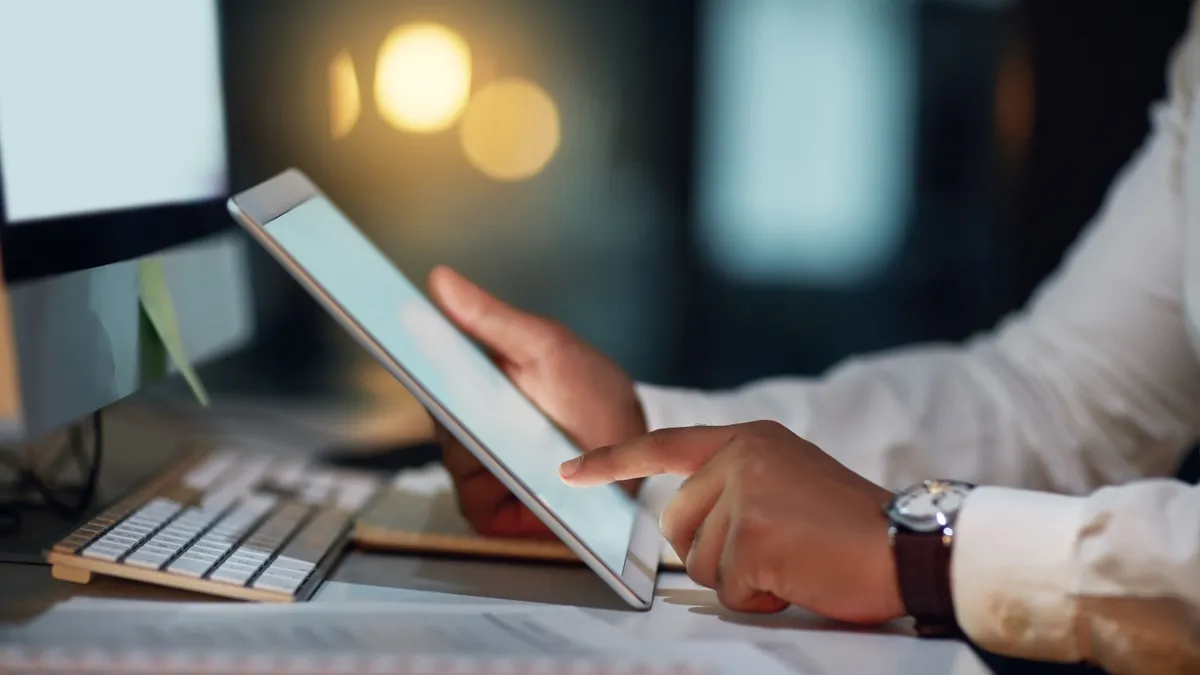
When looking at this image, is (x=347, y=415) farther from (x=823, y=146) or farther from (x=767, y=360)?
(x=823, y=146)

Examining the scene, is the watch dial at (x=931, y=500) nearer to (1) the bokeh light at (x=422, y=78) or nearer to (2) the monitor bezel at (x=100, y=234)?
(2) the monitor bezel at (x=100, y=234)

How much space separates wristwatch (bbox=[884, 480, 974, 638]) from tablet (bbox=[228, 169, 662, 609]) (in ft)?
0.40

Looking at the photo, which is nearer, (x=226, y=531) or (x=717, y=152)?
(x=226, y=531)

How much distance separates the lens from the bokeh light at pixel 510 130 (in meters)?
1.42

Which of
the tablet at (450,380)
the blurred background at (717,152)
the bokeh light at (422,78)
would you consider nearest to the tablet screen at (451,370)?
the tablet at (450,380)

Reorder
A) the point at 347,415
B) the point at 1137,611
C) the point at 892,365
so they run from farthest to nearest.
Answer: the point at 347,415 → the point at 892,365 → the point at 1137,611

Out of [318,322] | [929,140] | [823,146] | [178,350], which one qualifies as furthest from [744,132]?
[178,350]

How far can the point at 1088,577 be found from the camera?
0.47 m

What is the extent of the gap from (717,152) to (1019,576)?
1095mm

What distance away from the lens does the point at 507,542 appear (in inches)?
23.6

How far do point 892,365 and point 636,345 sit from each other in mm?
681

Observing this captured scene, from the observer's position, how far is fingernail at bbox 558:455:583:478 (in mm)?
516

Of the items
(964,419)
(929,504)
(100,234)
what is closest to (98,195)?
(100,234)

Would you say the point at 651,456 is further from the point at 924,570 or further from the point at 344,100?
the point at 344,100
